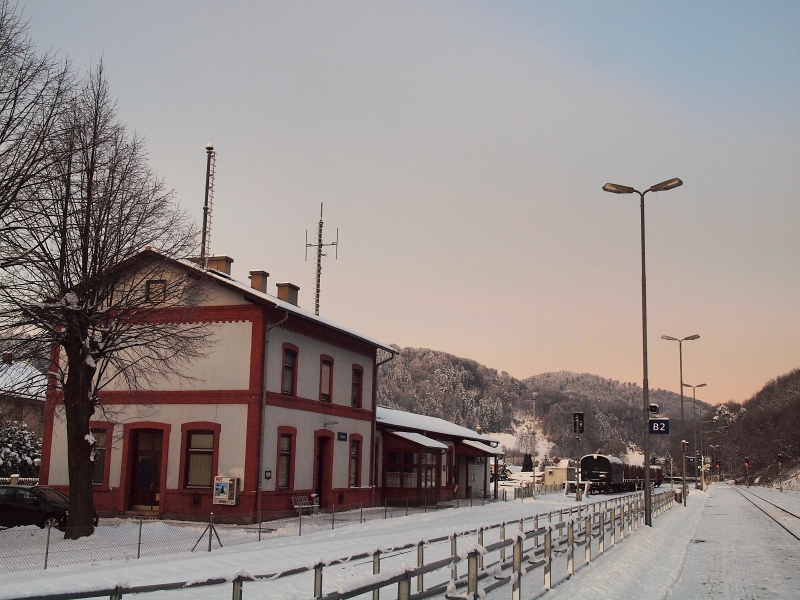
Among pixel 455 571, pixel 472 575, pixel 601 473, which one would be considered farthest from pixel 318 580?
pixel 601 473

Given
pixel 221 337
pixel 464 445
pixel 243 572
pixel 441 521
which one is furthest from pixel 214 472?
pixel 464 445

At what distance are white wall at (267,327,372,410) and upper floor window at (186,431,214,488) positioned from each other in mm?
2906

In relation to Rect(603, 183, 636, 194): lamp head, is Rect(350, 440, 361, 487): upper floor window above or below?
below

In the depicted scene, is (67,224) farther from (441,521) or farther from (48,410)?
(441,521)

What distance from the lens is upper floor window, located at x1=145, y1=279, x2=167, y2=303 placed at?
70.8 ft

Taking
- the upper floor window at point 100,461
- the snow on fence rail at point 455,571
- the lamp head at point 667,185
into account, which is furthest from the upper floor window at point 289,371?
the lamp head at point 667,185

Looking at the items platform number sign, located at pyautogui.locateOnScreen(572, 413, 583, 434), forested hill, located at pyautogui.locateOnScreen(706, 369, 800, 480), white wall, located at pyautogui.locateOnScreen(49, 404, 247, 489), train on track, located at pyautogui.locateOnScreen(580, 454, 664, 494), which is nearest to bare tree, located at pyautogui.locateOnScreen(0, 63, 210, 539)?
white wall, located at pyautogui.locateOnScreen(49, 404, 247, 489)

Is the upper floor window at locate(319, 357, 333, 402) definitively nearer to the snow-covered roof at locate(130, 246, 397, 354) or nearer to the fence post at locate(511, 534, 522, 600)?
the snow-covered roof at locate(130, 246, 397, 354)

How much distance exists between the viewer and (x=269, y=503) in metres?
26.4

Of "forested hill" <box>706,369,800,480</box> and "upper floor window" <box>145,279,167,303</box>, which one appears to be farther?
"forested hill" <box>706,369,800,480</box>

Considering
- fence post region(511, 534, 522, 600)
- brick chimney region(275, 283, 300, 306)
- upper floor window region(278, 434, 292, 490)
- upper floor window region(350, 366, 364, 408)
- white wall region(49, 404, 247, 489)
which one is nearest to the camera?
fence post region(511, 534, 522, 600)

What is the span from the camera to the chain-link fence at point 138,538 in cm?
1639

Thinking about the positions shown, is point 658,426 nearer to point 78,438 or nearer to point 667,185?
point 667,185

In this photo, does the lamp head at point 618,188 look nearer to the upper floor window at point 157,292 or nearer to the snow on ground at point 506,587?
the snow on ground at point 506,587
